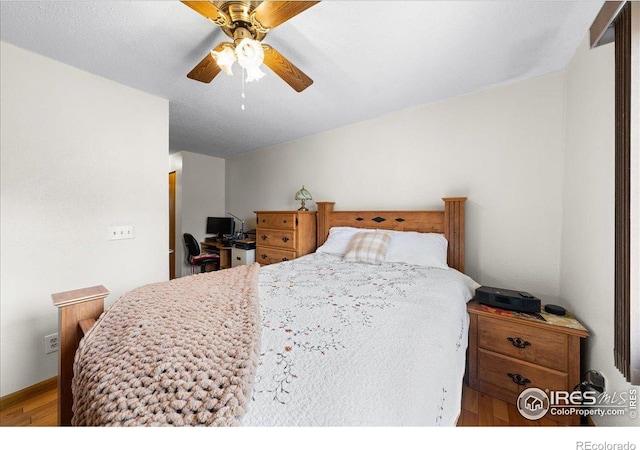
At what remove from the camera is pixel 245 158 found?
4152 millimetres

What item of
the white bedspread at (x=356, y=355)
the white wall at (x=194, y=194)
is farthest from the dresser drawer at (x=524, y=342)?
the white wall at (x=194, y=194)

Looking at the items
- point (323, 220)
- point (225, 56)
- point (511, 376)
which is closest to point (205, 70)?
point (225, 56)

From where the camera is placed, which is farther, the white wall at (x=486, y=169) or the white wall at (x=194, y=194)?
the white wall at (x=194, y=194)

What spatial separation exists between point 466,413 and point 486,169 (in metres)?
1.84

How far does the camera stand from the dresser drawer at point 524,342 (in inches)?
53.6

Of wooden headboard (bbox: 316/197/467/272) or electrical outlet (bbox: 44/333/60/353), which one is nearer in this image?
electrical outlet (bbox: 44/333/60/353)

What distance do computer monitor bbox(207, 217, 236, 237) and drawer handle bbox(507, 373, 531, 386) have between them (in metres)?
3.89

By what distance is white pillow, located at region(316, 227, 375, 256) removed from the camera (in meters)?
2.41

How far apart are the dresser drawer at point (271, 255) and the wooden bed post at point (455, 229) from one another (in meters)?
1.61

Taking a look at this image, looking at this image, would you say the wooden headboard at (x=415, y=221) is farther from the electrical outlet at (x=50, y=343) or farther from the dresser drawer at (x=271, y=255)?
the electrical outlet at (x=50, y=343)

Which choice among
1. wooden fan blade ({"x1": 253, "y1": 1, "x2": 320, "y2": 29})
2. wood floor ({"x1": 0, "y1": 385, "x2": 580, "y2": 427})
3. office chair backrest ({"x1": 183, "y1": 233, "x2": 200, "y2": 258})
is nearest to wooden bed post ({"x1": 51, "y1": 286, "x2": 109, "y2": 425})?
wood floor ({"x1": 0, "y1": 385, "x2": 580, "y2": 427})

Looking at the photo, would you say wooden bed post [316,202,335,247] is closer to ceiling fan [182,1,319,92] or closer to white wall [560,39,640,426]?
ceiling fan [182,1,319,92]

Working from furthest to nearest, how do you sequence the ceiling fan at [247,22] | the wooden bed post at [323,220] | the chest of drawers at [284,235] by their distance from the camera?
1. the wooden bed post at [323,220]
2. the chest of drawers at [284,235]
3. the ceiling fan at [247,22]

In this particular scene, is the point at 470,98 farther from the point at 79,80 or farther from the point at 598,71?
the point at 79,80
